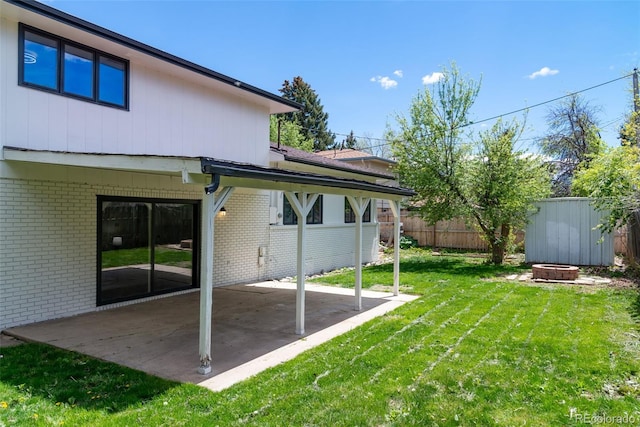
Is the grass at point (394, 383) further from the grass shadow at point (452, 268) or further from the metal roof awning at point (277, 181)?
the grass shadow at point (452, 268)

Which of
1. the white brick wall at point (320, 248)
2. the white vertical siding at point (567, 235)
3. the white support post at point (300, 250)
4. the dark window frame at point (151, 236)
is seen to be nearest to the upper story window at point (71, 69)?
the dark window frame at point (151, 236)

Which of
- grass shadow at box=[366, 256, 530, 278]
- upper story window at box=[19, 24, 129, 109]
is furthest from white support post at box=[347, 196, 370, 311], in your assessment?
grass shadow at box=[366, 256, 530, 278]

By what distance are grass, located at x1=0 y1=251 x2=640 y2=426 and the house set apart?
0.91 meters

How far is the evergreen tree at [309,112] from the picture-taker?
40.3 meters

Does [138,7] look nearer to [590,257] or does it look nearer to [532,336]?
[532,336]

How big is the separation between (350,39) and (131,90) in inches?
524

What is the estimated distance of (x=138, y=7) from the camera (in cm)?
1033

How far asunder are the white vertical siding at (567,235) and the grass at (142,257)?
1082 centimetres

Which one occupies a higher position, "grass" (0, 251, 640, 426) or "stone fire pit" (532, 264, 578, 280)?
"stone fire pit" (532, 264, 578, 280)

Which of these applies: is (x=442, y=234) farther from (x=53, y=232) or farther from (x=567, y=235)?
(x=53, y=232)

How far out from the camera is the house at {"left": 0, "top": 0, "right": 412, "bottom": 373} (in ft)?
18.0

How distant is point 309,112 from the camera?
40.4 metres

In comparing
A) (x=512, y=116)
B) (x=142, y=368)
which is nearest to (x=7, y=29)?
(x=142, y=368)

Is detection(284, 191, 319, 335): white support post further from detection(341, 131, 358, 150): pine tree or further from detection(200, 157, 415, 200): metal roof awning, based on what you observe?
detection(341, 131, 358, 150): pine tree
